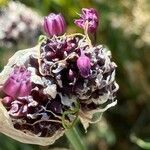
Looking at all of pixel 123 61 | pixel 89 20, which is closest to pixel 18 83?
pixel 89 20

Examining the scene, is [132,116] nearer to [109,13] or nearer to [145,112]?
[145,112]

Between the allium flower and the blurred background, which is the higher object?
the allium flower

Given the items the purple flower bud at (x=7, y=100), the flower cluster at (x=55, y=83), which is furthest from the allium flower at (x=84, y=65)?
the purple flower bud at (x=7, y=100)

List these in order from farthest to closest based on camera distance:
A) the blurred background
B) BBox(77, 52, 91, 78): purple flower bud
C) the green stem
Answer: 1. the blurred background
2. the green stem
3. BBox(77, 52, 91, 78): purple flower bud

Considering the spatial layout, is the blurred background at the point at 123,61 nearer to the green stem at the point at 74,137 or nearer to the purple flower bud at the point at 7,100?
the green stem at the point at 74,137

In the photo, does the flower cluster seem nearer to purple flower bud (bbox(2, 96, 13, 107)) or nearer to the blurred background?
purple flower bud (bbox(2, 96, 13, 107))

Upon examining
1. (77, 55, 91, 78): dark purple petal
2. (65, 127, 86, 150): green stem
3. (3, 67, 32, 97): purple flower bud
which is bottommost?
(65, 127, 86, 150): green stem

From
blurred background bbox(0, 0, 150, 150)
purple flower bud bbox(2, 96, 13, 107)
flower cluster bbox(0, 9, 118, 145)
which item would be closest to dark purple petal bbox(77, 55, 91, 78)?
flower cluster bbox(0, 9, 118, 145)

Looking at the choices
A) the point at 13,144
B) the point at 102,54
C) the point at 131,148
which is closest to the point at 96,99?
the point at 102,54

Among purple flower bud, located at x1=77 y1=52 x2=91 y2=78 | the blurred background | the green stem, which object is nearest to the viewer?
purple flower bud, located at x1=77 y1=52 x2=91 y2=78
